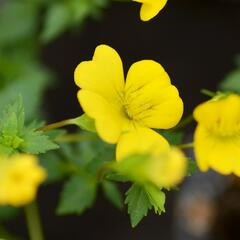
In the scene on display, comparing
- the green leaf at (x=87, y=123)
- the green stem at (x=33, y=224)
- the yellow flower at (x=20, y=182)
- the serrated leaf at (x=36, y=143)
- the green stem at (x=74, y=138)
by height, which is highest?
the yellow flower at (x=20, y=182)

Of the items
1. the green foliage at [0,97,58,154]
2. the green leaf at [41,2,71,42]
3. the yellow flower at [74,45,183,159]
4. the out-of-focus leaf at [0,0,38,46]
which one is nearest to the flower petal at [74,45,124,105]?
the yellow flower at [74,45,183,159]

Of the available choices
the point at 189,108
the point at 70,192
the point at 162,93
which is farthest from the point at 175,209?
the point at 162,93

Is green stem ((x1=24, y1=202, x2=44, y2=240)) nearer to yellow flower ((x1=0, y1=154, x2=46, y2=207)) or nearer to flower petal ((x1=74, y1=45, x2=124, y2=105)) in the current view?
flower petal ((x1=74, y1=45, x2=124, y2=105))

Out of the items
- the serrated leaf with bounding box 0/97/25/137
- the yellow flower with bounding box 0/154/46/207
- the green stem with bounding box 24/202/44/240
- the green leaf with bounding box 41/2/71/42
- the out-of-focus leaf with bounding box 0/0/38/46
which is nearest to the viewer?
the yellow flower with bounding box 0/154/46/207

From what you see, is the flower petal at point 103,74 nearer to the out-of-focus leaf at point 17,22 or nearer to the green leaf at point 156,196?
the green leaf at point 156,196

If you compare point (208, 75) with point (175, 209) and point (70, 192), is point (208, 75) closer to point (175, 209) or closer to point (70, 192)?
point (175, 209)

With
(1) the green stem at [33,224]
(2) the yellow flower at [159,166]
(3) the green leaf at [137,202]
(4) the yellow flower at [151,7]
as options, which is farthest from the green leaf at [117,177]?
(1) the green stem at [33,224]

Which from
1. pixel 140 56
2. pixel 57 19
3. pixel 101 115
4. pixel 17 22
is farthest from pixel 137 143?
pixel 140 56
